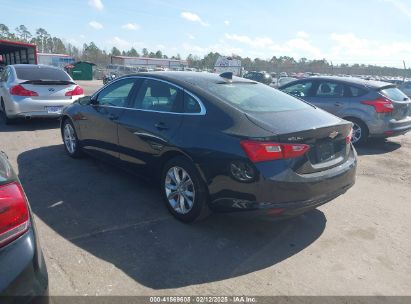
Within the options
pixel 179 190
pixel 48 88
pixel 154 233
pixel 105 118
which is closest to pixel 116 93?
pixel 105 118

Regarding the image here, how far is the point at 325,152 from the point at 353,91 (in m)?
5.11

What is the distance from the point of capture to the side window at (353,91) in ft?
25.9

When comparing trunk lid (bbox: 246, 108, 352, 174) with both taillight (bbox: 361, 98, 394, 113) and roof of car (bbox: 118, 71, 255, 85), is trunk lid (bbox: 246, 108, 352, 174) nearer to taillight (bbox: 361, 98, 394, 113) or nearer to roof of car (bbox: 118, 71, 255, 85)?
roof of car (bbox: 118, 71, 255, 85)

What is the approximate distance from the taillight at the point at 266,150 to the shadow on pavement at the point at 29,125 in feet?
22.5

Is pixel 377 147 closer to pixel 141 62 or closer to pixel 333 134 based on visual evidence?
pixel 333 134

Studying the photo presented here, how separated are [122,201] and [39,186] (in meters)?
1.26

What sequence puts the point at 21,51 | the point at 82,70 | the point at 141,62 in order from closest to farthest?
the point at 21,51, the point at 82,70, the point at 141,62

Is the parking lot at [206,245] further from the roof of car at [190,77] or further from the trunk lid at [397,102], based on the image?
the trunk lid at [397,102]

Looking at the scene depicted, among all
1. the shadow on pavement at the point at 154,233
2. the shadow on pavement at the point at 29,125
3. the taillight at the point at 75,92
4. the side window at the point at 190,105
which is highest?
the side window at the point at 190,105

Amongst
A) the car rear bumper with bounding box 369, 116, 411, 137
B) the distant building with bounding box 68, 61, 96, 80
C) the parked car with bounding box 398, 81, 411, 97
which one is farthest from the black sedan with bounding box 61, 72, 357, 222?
the distant building with bounding box 68, 61, 96, 80

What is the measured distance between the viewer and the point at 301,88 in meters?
9.02

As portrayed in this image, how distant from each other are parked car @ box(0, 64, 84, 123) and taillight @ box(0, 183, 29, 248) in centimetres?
697

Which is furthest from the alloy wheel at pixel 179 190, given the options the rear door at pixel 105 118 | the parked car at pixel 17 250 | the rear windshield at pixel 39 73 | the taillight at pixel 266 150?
the rear windshield at pixel 39 73

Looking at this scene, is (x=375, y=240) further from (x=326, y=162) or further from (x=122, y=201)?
(x=122, y=201)
